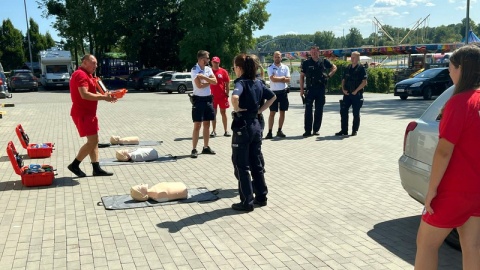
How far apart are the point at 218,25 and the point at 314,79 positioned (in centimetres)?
3010

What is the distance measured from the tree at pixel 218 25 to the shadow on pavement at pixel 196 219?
34.6 metres

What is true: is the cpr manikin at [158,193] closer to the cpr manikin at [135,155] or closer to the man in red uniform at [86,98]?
the man in red uniform at [86,98]

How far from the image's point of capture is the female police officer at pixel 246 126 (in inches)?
229

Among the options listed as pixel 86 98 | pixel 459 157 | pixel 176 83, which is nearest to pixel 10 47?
pixel 176 83

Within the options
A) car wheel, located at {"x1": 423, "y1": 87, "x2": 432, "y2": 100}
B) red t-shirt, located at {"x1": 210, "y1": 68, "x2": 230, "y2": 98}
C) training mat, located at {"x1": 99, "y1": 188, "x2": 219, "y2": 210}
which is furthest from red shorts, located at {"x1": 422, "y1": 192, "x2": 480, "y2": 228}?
car wheel, located at {"x1": 423, "y1": 87, "x2": 432, "y2": 100}

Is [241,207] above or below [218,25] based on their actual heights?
below

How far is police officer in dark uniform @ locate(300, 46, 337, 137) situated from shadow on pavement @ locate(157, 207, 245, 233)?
20.8ft

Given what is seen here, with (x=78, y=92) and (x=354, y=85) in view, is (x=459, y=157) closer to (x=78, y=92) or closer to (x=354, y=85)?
(x=78, y=92)

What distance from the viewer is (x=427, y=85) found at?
2450cm

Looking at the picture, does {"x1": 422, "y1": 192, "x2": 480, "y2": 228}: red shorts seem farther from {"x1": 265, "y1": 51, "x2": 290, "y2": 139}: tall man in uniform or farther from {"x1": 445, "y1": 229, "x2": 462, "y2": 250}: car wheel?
{"x1": 265, "y1": 51, "x2": 290, "y2": 139}: tall man in uniform

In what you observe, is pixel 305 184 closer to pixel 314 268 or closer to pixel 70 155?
pixel 314 268

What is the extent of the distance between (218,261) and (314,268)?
33.2 inches

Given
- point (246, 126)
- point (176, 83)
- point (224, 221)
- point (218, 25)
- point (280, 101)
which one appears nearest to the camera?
point (224, 221)

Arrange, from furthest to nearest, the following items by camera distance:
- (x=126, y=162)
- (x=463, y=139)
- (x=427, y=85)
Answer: (x=427, y=85), (x=126, y=162), (x=463, y=139)
